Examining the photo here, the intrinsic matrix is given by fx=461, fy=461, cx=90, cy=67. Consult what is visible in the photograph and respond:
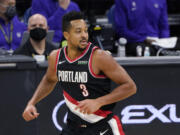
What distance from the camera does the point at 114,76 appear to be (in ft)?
12.0

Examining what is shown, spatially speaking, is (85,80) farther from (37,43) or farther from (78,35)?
(37,43)

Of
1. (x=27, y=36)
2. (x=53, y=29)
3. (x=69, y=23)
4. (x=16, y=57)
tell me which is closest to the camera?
(x=69, y=23)

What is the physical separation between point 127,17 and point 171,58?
6.15 ft

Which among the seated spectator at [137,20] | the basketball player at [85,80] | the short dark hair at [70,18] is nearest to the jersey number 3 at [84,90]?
the basketball player at [85,80]

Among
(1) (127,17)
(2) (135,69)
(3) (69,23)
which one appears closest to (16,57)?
(2) (135,69)

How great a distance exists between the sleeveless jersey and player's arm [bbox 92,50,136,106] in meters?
0.07

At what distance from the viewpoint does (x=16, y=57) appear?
5.41m

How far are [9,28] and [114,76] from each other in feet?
10.9

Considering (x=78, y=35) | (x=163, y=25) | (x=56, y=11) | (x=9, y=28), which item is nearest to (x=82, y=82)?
(x=78, y=35)

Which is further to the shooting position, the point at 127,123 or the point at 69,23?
the point at 127,123

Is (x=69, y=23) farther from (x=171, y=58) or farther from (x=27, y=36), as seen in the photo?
(x=27, y=36)

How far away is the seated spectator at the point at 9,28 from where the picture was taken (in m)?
6.55

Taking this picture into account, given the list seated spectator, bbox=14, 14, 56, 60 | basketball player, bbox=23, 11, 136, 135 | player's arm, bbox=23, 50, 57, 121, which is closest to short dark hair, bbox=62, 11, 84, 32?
basketball player, bbox=23, 11, 136, 135

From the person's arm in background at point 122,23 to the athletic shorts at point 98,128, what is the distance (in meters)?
3.32
